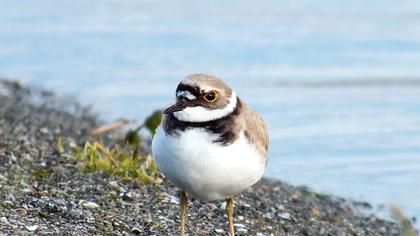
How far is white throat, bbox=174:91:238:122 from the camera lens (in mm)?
6047

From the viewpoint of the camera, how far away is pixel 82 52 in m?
14.0

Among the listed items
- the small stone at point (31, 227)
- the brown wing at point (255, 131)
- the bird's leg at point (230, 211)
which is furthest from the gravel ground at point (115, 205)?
the brown wing at point (255, 131)

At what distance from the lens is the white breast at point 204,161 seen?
5996 mm

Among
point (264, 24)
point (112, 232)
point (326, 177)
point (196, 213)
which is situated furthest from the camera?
point (264, 24)

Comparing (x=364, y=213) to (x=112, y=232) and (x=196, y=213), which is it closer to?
(x=196, y=213)

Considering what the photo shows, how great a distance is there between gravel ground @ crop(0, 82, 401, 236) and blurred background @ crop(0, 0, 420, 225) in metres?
0.93

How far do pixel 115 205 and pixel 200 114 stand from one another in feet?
5.69

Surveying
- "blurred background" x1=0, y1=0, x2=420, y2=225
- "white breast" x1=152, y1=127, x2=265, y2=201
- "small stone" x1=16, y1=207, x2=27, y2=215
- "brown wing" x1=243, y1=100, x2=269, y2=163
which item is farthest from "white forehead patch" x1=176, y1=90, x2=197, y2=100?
"blurred background" x1=0, y1=0, x2=420, y2=225

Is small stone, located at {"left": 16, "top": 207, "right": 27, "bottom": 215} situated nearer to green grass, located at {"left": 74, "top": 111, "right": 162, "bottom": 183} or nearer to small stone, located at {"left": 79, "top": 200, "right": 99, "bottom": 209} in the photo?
small stone, located at {"left": 79, "top": 200, "right": 99, "bottom": 209}

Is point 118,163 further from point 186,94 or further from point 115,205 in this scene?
point 186,94

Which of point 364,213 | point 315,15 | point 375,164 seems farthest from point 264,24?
point 364,213

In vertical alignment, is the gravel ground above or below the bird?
below

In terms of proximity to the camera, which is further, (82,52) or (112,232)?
(82,52)

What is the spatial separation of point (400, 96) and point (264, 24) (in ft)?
10.1
